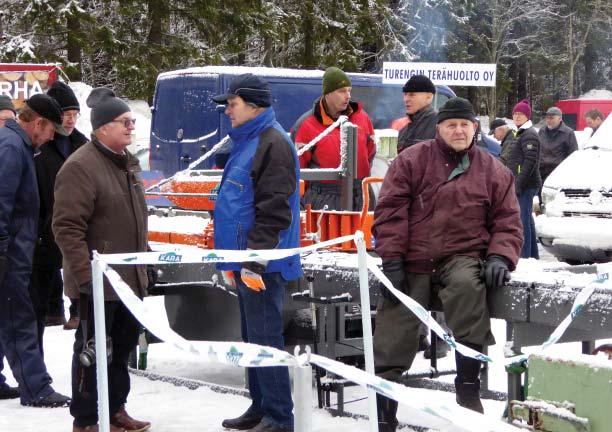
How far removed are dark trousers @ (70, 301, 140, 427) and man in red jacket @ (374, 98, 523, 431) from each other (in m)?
1.26

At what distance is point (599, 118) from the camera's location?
1434cm

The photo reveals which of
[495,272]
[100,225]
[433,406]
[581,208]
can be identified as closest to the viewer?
[433,406]

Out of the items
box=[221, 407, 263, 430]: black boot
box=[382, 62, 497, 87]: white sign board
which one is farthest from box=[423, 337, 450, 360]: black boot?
box=[382, 62, 497, 87]: white sign board

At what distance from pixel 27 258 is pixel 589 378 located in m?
3.84

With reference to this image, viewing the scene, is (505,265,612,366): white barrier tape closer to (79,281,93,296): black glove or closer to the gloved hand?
the gloved hand

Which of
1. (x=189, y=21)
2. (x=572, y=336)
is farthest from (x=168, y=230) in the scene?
(x=189, y=21)

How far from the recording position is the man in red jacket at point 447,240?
5.40 metres

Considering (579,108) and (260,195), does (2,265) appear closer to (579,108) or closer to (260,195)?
(260,195)

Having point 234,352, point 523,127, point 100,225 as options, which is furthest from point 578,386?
point 523,127

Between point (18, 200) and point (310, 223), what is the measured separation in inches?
71.5

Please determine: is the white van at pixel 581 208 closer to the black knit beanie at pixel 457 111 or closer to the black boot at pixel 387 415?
the black knit beanie at pixel 457 111

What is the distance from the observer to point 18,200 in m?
6.58

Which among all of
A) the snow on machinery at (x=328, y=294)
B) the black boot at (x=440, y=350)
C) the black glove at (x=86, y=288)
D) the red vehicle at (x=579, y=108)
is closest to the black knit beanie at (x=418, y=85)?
the snow on machinery at (x=328, y=294)

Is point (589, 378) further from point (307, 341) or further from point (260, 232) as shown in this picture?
point (307, 341)
